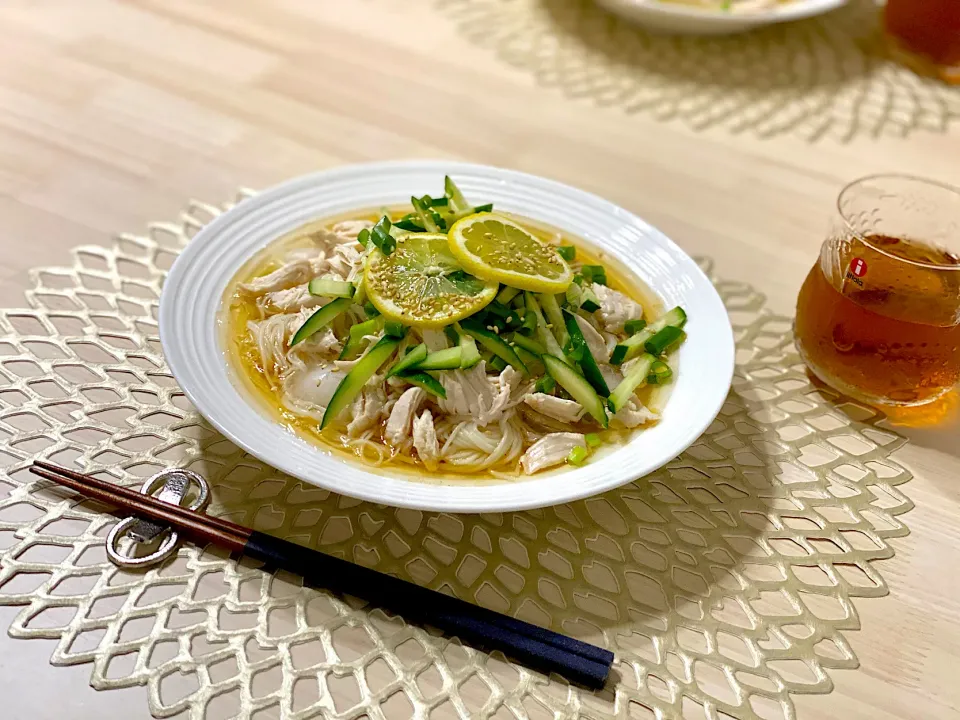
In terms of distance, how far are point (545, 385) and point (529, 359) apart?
0.07 m

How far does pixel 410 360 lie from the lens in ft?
5.15

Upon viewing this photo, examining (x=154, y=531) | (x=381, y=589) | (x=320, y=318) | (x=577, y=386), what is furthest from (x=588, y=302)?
(x=154, y=531)

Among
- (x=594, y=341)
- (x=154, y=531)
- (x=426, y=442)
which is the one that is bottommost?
(x=154, y=531)

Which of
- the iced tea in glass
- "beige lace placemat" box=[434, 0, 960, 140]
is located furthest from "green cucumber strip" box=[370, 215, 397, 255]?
the iced tea in glass

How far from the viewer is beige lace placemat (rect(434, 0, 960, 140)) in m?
2.88

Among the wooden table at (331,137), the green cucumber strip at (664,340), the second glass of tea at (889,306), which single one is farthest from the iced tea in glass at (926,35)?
the green cucumber strip at (664,340)

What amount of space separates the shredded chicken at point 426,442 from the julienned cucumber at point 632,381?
0.36 meters

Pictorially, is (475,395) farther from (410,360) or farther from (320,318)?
(320,318)

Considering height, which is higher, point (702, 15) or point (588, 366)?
point (702, 15)

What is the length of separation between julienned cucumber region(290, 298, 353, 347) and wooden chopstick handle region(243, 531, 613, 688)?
45 centimetres

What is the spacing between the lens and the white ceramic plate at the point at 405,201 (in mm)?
1341

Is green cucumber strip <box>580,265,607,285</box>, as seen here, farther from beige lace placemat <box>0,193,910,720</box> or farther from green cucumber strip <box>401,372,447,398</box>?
green cucumber strip <box>401,372,447,398</box>

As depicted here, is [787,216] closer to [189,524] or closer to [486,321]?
[486,321]

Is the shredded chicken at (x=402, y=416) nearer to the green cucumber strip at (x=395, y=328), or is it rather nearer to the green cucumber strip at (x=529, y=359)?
the green cucumber strip at (x=395, y=328)
